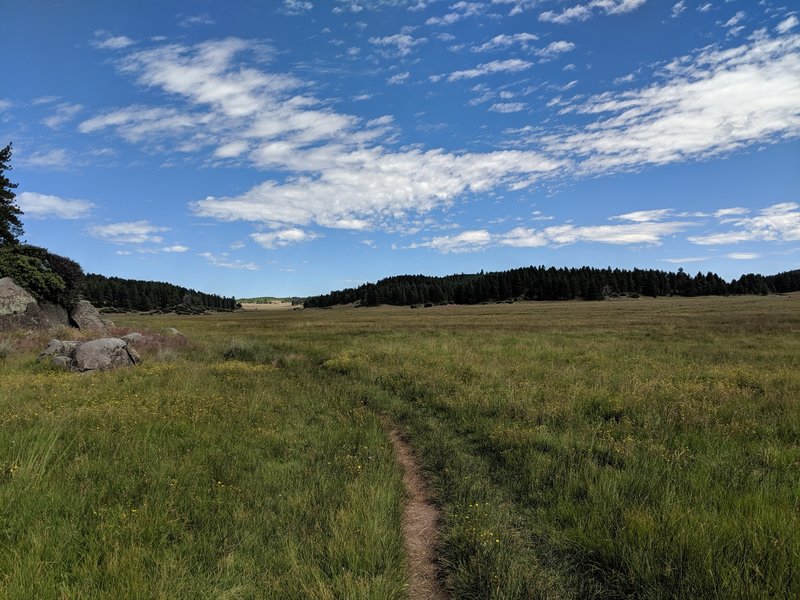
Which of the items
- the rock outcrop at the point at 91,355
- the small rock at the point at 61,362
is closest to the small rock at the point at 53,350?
the rock outcrop at the point at 91,355

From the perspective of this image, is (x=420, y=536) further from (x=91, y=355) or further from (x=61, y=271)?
(x=61, y=271)

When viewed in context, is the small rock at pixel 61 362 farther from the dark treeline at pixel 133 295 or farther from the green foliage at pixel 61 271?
the dark treeline at pixel 133 295

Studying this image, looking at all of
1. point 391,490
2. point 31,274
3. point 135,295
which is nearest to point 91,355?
point 31,274

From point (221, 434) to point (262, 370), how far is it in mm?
9572

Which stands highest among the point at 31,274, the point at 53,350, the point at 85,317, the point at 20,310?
the point at 31,274

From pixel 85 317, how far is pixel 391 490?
101ft

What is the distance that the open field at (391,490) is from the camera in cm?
404

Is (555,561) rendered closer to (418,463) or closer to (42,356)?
(418,463)

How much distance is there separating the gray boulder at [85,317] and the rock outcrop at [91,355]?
1081 cm

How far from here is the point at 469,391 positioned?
39.9 feet

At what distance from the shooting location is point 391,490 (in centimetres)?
593

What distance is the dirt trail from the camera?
→ 4215mm

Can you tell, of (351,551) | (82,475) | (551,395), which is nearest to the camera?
(351,551)

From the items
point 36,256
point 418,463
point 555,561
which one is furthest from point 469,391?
point 36,256
